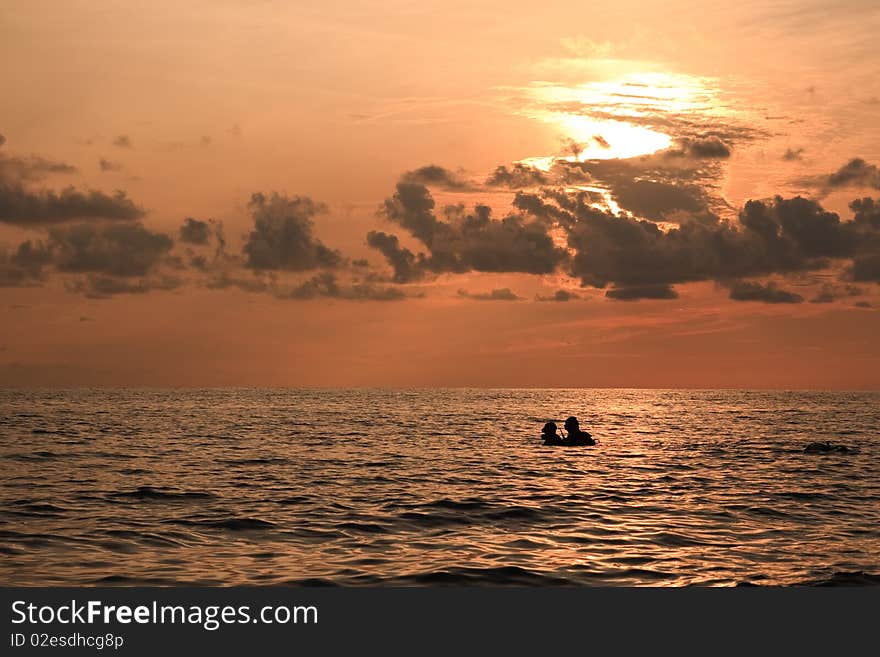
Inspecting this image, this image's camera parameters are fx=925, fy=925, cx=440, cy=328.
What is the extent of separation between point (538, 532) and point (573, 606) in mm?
12543

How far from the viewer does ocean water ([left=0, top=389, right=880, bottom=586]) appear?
2409 cm

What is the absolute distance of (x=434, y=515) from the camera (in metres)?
33.4

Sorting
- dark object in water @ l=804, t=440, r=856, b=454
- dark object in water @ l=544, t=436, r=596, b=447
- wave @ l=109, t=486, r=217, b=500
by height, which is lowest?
dark object in water @ l=804, t=440, r=856, b=454

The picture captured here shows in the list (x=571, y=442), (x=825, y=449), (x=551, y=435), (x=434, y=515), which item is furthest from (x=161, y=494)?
(x=825, y=449)

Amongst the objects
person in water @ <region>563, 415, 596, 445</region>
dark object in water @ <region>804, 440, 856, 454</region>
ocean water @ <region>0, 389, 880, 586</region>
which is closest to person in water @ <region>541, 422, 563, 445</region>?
person in water @ <region>563, 415, 596, 445</region>

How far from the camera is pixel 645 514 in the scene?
34156mm

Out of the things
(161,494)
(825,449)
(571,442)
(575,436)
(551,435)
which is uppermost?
(161,494)

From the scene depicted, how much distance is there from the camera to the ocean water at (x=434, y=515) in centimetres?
2409

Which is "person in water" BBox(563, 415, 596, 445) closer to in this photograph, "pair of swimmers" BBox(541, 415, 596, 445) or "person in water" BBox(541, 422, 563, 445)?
"pair of swimmers" BBox(541, 415, 596, 445)

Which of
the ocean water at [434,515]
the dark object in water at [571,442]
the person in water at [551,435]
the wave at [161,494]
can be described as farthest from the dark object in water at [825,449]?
the wave at [161,494]

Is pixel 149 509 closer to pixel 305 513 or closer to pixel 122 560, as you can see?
pixel 305 513

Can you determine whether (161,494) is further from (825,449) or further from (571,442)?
(825,449)

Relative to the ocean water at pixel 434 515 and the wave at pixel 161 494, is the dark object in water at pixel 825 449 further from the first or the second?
the wave at pixel 161 494

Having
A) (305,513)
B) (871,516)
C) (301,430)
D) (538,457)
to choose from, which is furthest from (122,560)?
(301,430)
